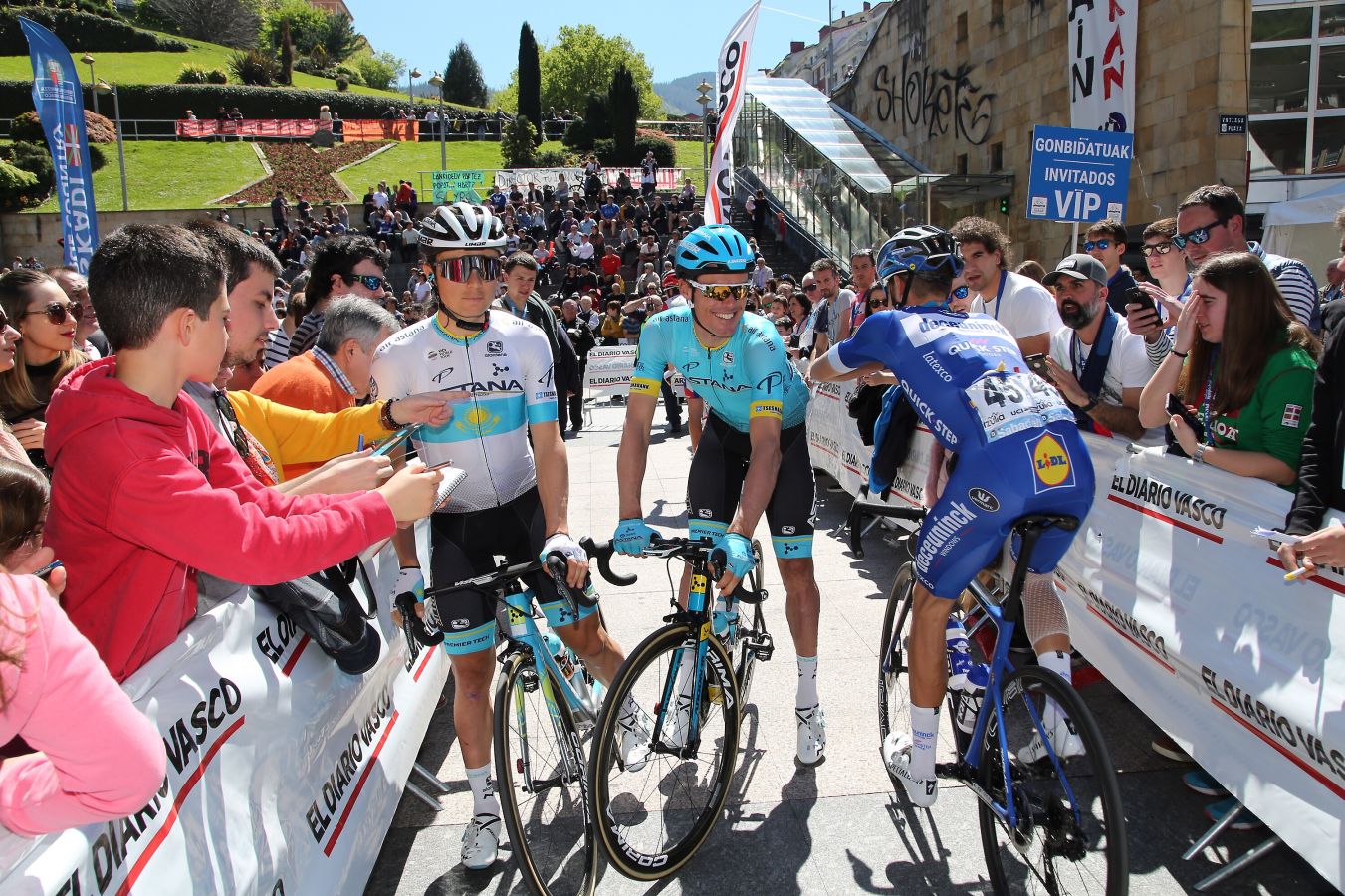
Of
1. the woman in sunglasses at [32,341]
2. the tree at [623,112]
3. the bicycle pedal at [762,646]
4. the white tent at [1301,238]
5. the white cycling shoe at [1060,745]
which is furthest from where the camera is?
the tree at [623,112]

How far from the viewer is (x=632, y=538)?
3.32 meters

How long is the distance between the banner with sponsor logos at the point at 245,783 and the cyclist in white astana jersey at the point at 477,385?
0.77 meters

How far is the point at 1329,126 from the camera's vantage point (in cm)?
1605

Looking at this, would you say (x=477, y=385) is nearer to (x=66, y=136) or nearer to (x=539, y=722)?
(x=539, y=722)

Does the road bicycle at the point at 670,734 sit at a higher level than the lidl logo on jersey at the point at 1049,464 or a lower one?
lower

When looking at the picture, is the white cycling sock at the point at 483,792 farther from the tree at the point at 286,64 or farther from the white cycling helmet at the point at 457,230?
the tree at the point at 286,64

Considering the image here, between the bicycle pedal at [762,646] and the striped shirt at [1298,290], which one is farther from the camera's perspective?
the striped shirt at [1298,290]

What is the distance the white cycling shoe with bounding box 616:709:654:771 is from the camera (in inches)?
127

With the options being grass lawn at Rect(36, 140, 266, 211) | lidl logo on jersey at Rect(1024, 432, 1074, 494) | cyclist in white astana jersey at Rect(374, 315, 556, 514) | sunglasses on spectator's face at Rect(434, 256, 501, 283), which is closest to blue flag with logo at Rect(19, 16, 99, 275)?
cyclist in white astana jersey at Rect(374, 315, 556, 514)

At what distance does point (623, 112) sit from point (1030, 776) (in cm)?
5353

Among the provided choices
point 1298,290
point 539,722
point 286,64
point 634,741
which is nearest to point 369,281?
point 539,722

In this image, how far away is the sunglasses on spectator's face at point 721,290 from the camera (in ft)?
12.3

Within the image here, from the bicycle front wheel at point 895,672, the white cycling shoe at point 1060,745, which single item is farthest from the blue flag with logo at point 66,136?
the white cycling shoe at point 1060,745

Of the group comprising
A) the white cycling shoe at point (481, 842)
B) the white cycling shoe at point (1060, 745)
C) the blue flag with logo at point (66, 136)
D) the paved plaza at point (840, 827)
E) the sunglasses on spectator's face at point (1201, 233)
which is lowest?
the paved plaza at point (840, 827)
